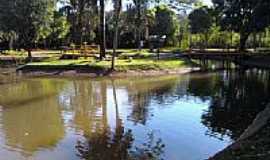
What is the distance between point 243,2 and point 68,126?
42.0 metres

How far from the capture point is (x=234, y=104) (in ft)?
83.6

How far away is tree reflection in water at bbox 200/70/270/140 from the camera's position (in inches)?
759

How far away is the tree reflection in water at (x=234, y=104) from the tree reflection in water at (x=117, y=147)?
309 cm

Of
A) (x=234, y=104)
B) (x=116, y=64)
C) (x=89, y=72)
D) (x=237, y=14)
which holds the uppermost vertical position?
(x=237, y=14)

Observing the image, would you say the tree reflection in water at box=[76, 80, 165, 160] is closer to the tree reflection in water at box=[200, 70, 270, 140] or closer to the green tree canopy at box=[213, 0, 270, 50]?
the tree reflection in water at box=[200, 70, 270, 140]

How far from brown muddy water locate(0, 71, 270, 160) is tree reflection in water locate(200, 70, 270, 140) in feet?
0.12

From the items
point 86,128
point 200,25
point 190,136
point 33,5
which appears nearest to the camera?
point 190,136

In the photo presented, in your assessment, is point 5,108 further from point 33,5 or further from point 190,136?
point 33,5

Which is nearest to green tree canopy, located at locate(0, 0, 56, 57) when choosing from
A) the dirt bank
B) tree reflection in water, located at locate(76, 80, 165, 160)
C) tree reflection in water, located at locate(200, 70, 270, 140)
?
the dirt bank

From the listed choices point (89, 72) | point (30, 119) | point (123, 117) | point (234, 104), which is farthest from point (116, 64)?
point (30, 119)

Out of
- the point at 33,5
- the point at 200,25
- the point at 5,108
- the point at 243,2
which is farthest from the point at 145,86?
the point at 200,25

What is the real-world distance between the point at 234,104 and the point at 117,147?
11.4 m

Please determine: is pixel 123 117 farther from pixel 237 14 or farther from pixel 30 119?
pixel 237 14

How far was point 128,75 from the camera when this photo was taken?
4053 centimetres
